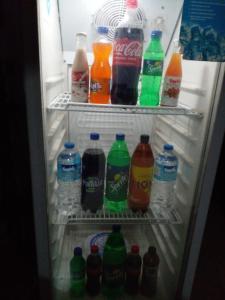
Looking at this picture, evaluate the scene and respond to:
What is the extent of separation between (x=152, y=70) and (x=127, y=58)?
0.41 feet

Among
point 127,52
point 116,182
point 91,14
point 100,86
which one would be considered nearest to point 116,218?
point 116,182

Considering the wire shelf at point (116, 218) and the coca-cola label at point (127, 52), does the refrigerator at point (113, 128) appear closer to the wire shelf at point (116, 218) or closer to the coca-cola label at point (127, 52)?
the wire shelf at point (116, 218)

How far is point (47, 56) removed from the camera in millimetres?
959

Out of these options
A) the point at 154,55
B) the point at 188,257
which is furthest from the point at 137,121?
the point at 188,257

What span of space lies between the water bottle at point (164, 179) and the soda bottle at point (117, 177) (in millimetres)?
152

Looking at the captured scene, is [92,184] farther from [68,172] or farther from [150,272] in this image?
[150,272]

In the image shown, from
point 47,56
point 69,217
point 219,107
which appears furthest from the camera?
point 69,217

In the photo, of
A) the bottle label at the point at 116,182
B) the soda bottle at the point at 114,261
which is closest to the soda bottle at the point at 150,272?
the soda bottle at the point at 114,261

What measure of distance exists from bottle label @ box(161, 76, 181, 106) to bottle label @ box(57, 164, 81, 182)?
459mm

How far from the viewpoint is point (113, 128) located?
1.53 meters

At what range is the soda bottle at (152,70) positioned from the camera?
972mm

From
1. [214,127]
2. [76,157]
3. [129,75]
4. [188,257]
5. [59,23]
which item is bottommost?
[188,257]

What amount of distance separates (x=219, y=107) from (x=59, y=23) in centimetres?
88

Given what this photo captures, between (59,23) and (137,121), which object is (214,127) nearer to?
(137,121)
